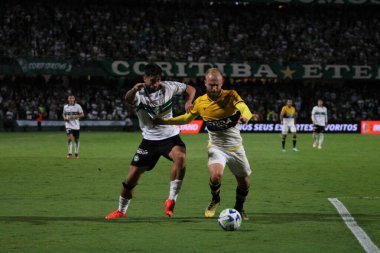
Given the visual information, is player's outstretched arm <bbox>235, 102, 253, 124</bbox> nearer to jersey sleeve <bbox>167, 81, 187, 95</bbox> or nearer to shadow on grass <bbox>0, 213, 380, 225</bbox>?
jersey sleeve <bbox>167, 81, 187, 95</bbox>

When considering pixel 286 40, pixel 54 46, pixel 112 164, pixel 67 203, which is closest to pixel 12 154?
pixel 112 164

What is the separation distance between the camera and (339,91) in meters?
58.3

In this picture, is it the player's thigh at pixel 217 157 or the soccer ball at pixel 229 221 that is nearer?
the soccer ball at pixel 229 221

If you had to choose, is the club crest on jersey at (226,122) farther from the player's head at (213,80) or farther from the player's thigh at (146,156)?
the player's thigh at (146,156)

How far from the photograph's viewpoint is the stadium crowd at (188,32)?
5219cm

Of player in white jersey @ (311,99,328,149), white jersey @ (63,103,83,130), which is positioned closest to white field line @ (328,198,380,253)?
white jersey @ (63,103,83,130)

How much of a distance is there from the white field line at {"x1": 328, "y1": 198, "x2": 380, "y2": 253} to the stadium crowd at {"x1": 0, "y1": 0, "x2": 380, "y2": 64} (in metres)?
41.6

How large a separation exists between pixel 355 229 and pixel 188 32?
47303mm

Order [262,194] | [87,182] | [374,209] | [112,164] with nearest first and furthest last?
[374,209]
[262,194]
[87,182]
[112,164]

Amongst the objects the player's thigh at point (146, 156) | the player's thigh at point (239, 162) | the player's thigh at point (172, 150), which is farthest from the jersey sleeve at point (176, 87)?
the player's thigh at point (239, 162)

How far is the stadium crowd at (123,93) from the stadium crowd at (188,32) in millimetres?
3100

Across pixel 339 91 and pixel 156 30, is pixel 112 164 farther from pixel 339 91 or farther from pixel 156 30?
pixel 339 91

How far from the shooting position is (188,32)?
183 feet

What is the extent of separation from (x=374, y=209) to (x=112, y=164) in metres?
11.8
